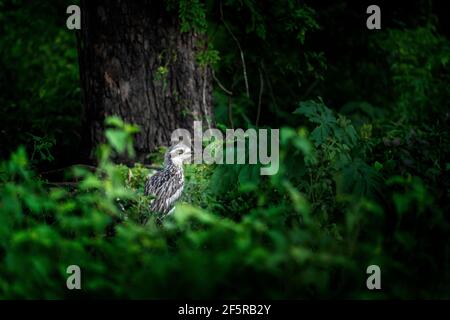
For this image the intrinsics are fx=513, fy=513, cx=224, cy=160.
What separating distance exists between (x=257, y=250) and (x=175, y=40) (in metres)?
4.06

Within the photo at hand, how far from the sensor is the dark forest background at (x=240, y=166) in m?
3.17

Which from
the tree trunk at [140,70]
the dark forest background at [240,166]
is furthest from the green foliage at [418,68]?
the tree trunk at [140,70]

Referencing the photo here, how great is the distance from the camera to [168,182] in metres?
Answer: 5.73

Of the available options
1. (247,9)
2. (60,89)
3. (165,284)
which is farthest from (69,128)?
(165,284)

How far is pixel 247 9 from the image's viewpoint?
6848mm

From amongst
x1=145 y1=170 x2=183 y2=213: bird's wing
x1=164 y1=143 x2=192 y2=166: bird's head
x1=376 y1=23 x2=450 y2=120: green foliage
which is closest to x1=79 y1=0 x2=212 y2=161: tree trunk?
x1=164 y1=143 x2=192 y2=166: bird's head

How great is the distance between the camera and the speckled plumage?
5.54 metres

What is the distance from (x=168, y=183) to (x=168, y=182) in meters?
0.02

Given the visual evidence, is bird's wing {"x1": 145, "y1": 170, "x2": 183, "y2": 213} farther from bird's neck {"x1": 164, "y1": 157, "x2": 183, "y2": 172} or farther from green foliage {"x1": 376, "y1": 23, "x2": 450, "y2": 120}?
green foliage {"x1": 376, "y1": 23, "x2": 450, "y2": 120}

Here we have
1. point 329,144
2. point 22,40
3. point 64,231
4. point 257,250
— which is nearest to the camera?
point 257,250

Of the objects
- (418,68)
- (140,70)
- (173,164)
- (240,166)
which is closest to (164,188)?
(173,164)

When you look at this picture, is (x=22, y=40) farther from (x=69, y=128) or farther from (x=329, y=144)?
(x=329, y=144)

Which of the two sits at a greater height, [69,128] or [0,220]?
[69,128]

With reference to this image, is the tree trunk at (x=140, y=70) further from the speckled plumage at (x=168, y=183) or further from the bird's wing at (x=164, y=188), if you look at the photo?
the bird's wing at (x=164, y=188)
